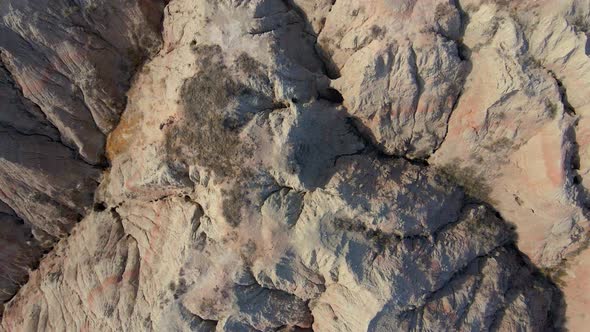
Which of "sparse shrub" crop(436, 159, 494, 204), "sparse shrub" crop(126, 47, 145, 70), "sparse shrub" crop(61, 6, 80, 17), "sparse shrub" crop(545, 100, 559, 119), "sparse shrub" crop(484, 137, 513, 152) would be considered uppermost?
"sparse shrub" crop(61, 6, 80, 17)

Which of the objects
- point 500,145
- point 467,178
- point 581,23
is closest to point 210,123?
point 467,178

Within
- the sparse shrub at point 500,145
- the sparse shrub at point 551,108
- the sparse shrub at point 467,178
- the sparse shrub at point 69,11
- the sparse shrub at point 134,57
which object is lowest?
the sparse shrub at point 467,178

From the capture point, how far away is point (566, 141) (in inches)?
316

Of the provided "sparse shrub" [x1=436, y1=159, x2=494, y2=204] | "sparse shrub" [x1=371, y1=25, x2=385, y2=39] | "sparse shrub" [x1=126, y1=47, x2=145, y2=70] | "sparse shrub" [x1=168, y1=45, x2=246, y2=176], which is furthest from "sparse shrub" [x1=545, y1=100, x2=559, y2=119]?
"sparse shrub" [x1=126, y1=47, x2=145, y2=70]

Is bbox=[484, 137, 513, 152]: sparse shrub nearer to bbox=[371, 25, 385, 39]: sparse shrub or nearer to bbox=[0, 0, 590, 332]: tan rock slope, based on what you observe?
bbox=[0, 0, 590, 332]: tan rock slope

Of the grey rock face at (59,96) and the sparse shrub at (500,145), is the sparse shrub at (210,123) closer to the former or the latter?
the grey rock face at (59,96)

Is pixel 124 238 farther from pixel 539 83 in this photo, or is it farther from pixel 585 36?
pixel 585 36

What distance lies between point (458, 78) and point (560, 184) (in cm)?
282

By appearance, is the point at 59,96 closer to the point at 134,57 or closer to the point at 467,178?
the point at 134,57

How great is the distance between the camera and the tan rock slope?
8188 millimetres

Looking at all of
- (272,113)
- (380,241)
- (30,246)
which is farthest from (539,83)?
(30,246)

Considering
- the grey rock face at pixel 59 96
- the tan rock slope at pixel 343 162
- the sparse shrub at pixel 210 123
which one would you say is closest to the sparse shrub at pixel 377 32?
the tan rock slope at pixel 343 162

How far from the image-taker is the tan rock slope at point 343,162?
8.19 meters

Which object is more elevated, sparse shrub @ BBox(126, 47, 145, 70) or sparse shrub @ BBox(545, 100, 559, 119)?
sparse shrub @ BBox(126, 47, 145, 70)
